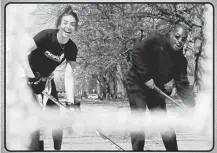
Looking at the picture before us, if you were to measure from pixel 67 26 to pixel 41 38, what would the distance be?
243 mm

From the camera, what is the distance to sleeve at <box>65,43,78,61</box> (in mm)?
3213

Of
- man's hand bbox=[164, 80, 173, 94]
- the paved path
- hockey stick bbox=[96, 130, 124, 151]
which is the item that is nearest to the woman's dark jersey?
the paved path

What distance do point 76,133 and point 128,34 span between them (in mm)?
956

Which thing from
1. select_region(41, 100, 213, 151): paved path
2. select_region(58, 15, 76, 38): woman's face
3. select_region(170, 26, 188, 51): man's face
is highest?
select_region(58, 15, 76, 38): woman's face

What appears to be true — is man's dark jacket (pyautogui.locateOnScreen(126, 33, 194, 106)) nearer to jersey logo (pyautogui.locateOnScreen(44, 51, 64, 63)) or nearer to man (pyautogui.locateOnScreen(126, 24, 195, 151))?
man (pyautogui.locateOnScreen(126, 24, 195, 151))

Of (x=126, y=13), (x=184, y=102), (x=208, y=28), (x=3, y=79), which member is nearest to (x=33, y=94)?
(x=3, y=79)

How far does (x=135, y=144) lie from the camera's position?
3201mm

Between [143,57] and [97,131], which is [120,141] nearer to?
[97,131]

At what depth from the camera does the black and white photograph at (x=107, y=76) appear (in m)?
3.19

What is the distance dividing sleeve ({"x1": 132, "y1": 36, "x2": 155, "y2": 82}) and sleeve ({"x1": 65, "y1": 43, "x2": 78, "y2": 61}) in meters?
0.50

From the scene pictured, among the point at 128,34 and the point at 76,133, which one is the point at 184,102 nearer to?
the point at 128,34

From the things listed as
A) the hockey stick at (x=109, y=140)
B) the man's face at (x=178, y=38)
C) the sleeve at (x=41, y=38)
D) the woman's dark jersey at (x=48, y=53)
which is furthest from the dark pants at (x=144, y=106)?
the sleeve at (x=41, y=38)

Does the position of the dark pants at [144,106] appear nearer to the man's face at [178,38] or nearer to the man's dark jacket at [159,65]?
the man's dark jacket at [159,65]

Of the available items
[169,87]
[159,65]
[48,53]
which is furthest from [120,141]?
[48,53]
